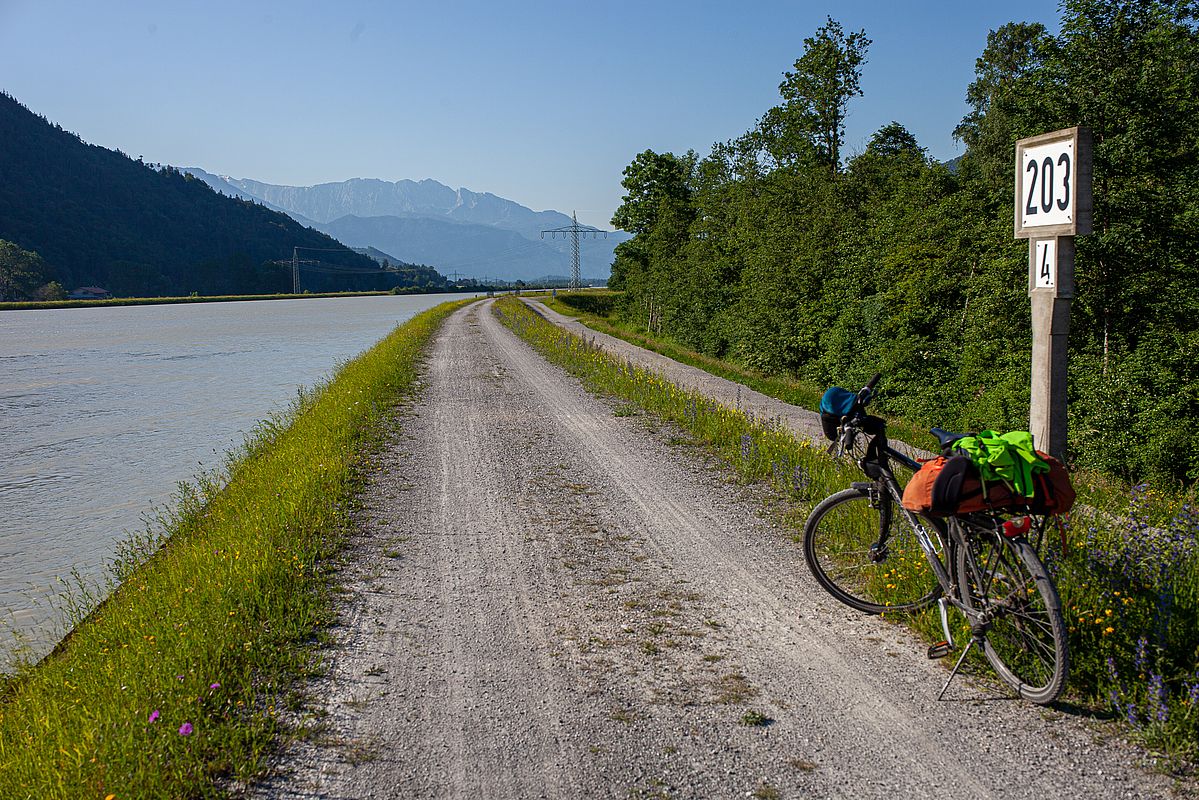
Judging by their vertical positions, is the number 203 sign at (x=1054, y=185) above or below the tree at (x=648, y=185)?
below

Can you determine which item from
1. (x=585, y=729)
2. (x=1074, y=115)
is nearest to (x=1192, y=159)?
(x=1074, y=115)

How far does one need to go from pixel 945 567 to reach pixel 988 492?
30.2 inches

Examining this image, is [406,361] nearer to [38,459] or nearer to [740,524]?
[38,459]

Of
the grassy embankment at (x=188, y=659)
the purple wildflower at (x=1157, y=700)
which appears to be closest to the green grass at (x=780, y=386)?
the purple wildflower at (x=1157, y=700)

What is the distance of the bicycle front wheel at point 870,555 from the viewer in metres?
4.82

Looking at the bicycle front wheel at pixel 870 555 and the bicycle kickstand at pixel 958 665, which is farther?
the bicycle front wheel at pixel 870 555

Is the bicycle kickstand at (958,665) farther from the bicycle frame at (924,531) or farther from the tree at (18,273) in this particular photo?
the tree at (18,273)

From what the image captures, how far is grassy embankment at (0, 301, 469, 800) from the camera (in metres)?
3.27

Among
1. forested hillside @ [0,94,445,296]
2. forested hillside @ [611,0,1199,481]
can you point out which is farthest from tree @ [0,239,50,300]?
forested hillside @ [611,0,1199,481]

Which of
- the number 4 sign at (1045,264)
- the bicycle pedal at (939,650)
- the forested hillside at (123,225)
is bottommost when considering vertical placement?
the bicycle pedal at (939,650)

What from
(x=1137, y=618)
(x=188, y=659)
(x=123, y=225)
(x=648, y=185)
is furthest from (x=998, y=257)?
(x=123, y=225)

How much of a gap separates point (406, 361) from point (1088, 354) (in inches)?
667

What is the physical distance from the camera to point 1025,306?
425 inches

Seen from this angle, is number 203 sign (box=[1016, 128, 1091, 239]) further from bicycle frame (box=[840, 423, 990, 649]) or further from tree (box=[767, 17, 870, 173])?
tree (box=[767, 17, 870, 173])
